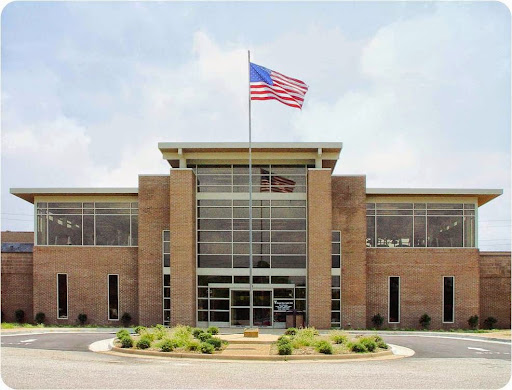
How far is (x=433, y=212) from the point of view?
31344 mm

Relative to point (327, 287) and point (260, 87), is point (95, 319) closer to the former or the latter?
point (327, 287)

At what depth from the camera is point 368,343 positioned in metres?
20.1

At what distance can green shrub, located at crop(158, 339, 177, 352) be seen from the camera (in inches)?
764

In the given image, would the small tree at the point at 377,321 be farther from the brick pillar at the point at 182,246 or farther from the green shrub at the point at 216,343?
the green shrub at the point at 216,343

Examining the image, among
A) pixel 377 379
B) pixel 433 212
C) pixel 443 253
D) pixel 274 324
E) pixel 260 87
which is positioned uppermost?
pixel 260 87

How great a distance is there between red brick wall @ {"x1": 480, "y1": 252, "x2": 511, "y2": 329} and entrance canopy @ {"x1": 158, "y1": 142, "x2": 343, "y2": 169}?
1079 cm

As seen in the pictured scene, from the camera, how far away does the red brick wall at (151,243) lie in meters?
30.2

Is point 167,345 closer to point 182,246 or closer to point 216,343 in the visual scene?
point 216,343

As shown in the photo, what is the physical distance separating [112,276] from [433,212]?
18.4 m

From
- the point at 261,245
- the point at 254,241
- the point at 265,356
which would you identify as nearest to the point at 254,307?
the point at 261,245

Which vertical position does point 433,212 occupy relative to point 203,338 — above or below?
above

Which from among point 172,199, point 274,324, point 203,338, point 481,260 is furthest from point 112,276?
point 481,260

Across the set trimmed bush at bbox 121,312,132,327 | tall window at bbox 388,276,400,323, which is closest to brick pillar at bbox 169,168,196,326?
trimmed bush at bbox 121,312,132,327

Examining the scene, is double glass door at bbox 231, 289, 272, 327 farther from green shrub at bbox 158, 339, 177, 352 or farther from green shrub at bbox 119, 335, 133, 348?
green shrub at bbox 158, 339, 177, 352
